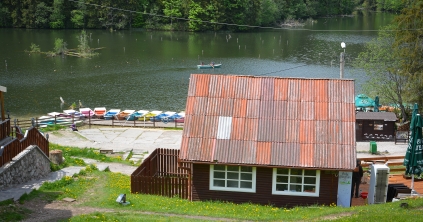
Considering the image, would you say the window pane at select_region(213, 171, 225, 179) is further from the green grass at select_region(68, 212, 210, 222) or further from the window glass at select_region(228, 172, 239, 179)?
the green grass at select_region(68, 212, 210, 222)

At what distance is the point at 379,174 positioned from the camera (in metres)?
22.2

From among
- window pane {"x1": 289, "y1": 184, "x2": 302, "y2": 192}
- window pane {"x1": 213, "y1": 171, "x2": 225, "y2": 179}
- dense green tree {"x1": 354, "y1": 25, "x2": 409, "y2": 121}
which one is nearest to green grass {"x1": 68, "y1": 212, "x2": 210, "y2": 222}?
window pane {"x1": 213, "y1": 171, "x2": 225, "y2": 179}

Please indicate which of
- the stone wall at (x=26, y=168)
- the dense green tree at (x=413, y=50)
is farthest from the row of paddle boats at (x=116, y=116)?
the stone wall at (x=26, y=168)

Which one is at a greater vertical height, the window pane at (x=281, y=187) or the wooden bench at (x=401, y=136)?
the window pane at (x=281, y=187)

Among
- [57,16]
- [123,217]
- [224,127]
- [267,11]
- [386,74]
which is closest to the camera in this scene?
[123,217]

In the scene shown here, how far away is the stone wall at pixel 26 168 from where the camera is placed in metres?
21.6

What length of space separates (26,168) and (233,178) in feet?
29.2

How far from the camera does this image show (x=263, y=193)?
22.3 meters

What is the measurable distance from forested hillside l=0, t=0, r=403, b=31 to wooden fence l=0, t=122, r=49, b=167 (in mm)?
84714

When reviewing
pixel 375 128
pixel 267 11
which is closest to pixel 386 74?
pixel 375 128

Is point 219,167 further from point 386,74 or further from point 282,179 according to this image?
point 386,74

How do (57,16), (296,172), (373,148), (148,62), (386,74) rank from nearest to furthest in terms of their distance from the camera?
(296,172)
(373,148)
(386,74)
(148,62)
(57,16)

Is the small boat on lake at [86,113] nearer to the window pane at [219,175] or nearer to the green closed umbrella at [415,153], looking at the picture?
the window pane at [219,175]

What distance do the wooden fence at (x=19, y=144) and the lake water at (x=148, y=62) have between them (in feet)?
90.5
